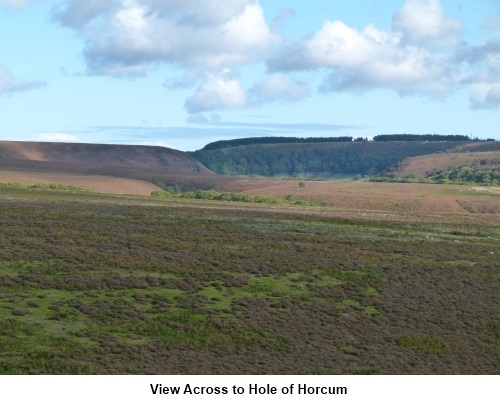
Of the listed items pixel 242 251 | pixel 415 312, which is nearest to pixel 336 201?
pixel 242 251

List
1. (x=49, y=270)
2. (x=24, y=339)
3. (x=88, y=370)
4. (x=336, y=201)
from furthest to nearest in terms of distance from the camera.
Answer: (x=336, y=201) < (x=49, y=270) < (x=24, y=339) < (x=88, y=370)

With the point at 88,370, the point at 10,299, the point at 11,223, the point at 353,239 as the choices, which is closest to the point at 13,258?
the point at 10,299

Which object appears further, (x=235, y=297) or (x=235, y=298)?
(x=235, y=297)

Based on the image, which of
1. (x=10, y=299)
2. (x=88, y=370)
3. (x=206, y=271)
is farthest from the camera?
(x=206, y=271)

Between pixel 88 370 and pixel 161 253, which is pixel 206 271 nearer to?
pixel 161 253

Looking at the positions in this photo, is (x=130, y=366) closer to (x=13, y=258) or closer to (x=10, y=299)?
(x=10, y=299)

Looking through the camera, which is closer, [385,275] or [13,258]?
[13,258]
